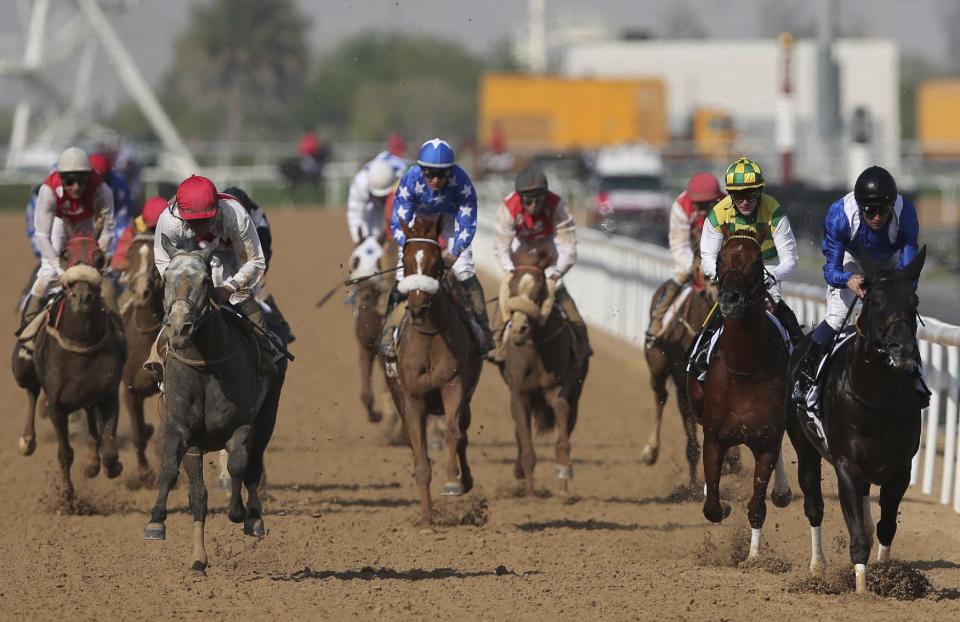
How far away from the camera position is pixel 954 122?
53.9 meters

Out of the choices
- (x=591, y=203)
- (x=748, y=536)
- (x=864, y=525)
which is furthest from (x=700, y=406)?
(x=591, y=203)

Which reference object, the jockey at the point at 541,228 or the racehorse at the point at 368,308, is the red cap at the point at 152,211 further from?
the jockey at the point at 541,228

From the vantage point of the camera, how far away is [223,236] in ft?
29.6

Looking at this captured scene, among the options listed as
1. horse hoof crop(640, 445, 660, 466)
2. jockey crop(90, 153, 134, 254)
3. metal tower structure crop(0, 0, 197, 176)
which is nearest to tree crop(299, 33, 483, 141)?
metal tower structure crop(0, 0, 197, 176)

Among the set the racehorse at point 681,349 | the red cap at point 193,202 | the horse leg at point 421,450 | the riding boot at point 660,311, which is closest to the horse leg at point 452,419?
the horse leg at point 421,450

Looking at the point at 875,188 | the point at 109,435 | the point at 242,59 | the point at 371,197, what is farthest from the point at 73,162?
the point at 242,59

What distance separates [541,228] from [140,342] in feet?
9.48

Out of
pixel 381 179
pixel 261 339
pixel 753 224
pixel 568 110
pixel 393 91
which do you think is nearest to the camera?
pixel 261 339

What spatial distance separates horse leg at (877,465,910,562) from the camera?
26.4 ft

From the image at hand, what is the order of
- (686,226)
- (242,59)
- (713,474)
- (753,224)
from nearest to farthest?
(713,474) < (753,224) < (686,226) < (242,59)

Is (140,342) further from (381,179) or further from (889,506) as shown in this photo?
(889,506)

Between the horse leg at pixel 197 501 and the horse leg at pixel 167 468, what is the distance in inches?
2.7

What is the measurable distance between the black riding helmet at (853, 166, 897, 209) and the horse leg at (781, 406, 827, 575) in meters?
1.21

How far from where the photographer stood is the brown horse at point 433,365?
10172mm
